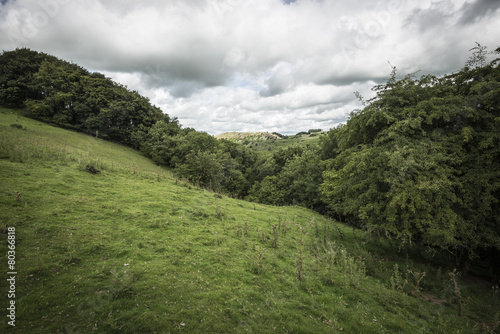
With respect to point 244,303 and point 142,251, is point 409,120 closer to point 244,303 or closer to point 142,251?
point 244,303

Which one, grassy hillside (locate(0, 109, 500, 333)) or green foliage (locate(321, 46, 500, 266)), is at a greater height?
green foliage (locate(321, 46, 500, 266))

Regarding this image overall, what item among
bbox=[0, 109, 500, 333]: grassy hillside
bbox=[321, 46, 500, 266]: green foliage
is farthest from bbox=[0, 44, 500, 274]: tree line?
bbox=[0, 109, 500, 333]: grassy hillside

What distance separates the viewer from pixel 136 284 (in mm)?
6133

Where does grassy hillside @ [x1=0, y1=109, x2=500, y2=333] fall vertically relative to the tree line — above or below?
below

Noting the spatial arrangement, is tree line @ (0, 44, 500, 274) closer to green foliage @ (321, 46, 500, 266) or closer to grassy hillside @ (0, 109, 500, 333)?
green foliage @ (321, 46, 500, 266)

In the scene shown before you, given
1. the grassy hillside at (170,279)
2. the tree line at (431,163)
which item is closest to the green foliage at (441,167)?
the tree line at (431,163)

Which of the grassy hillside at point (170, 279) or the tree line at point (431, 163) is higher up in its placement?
the tree line at point (431, 163)

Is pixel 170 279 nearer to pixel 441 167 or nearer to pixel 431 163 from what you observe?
pixel 431 163

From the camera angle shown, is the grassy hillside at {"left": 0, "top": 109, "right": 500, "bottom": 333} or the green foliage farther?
the green foliage

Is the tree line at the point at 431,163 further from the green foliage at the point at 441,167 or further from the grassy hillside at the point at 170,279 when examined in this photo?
the grassy hillside at the point at 170,279

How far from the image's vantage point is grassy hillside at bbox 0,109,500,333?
5.18 metres

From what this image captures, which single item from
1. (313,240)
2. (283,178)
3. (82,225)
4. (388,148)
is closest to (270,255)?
(313,240)

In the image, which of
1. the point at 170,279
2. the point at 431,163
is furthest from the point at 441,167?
the point at 170,279

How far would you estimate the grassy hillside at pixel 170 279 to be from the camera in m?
5.18
